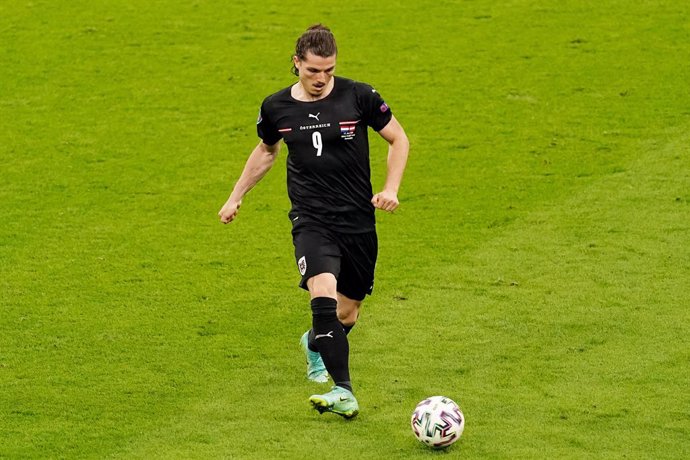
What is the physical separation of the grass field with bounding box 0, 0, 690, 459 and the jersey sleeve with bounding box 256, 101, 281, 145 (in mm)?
1654

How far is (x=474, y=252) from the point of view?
11.5 m

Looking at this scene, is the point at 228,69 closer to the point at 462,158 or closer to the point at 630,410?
the point at 462,158

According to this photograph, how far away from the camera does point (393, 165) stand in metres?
8.34

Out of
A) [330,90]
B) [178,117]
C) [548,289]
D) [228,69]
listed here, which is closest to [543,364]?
[548,289]

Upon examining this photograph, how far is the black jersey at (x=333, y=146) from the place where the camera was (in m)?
8.34

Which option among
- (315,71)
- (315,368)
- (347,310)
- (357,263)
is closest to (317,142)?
(315,71)

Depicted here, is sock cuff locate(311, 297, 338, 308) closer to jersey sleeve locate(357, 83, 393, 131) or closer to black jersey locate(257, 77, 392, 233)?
black jersey locate(257, 77, 392, 233)

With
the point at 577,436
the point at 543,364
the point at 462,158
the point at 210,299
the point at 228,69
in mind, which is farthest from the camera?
the point at 228,69

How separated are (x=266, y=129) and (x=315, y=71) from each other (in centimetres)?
65

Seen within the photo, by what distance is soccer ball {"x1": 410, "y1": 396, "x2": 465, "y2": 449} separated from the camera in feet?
24.6

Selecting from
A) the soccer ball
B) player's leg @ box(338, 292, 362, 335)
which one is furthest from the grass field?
player's leg @ box(338, 292, 362, 335)

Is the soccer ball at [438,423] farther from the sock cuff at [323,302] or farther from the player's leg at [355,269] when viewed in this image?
the player's leg at [355,269]

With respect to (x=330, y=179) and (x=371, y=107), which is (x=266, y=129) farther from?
(x=371, y=107)

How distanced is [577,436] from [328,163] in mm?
2336
